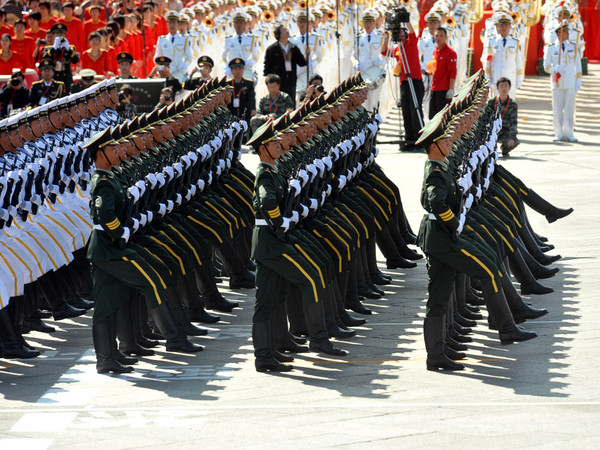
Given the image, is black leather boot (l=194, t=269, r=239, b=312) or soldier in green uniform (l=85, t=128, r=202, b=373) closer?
soldier in green uniform (l=85, t=128, r=202, b=373)

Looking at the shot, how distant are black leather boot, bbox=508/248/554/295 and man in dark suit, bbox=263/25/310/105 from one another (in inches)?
393

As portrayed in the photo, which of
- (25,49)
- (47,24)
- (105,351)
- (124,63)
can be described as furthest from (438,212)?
(47,24)

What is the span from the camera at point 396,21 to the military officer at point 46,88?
4.70 metres

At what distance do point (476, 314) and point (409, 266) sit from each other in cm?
224

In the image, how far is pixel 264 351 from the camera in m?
10.5

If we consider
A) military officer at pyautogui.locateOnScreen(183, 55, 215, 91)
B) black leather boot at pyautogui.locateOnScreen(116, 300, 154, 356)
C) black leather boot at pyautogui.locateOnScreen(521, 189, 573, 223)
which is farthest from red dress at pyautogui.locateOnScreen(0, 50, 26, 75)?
black leather boot at pyautogui.locateOnScreen(116, 300, 154, 356)

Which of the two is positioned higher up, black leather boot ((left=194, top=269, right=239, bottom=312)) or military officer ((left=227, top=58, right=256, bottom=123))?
military officer ((left=227, top=58, right=256, bottom=123))

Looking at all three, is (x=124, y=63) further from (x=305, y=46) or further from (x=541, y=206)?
(x=541, y=206)

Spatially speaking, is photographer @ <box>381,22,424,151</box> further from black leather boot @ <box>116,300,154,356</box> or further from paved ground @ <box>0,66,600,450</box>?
black leather boot @ <box>116,300,154,356</box>

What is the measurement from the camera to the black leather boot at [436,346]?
33.8 ft

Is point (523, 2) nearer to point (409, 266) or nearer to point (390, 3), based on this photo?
point (390, 3)

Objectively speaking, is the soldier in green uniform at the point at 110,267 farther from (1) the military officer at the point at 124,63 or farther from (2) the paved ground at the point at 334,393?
(1) the military officer at the point at 124,63

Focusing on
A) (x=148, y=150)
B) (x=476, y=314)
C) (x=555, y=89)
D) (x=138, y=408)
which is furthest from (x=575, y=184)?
(x=138, y=408)

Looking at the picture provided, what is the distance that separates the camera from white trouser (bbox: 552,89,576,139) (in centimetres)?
2172
